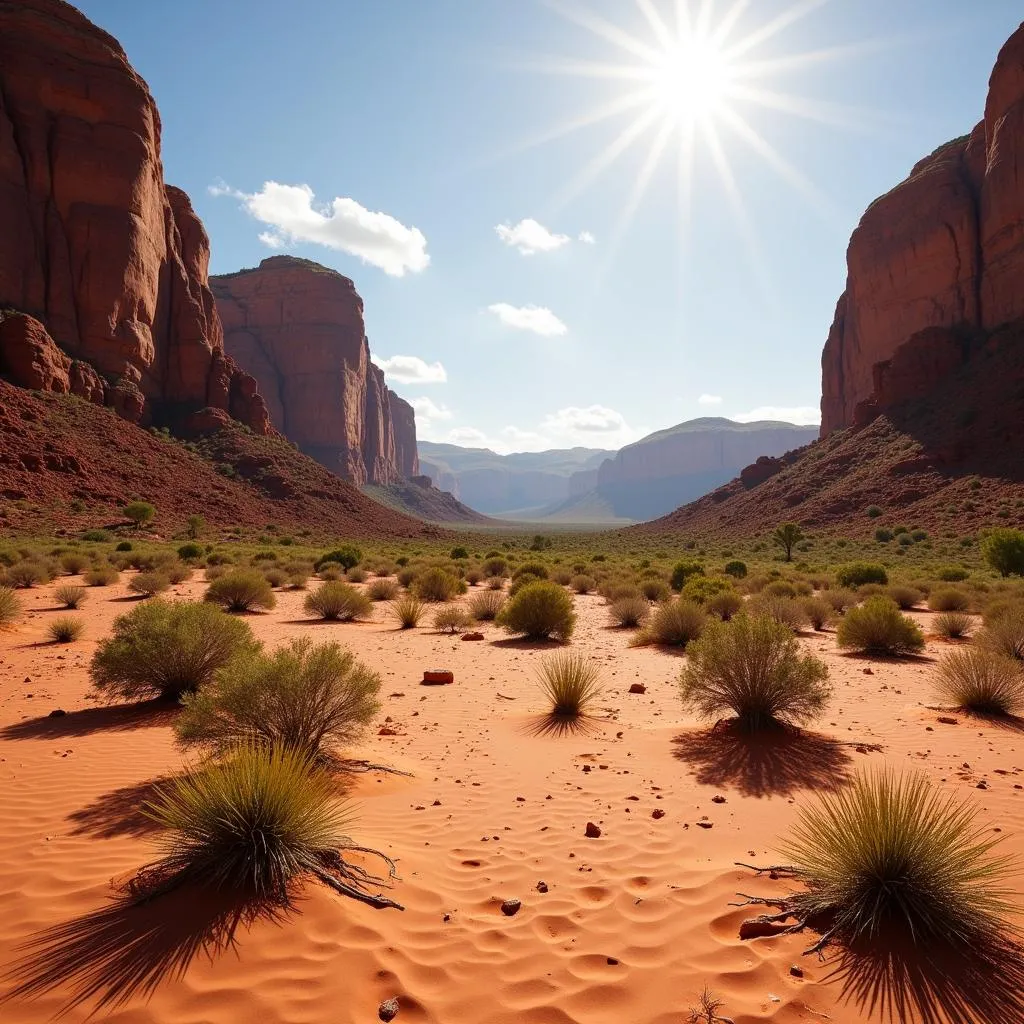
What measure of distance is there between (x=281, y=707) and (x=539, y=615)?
29.5 ft

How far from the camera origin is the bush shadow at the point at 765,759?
599 centimetres

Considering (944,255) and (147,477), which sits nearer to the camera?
(147,477)

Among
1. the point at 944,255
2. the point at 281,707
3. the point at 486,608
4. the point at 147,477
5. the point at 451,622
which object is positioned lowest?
the point at 451,622

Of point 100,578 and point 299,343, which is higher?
point 299,343

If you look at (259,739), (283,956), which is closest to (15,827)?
(259,739)

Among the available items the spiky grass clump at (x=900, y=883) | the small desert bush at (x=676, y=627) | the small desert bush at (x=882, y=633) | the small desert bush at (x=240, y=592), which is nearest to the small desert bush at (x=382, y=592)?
the small desert bush at (x=240, y=592)

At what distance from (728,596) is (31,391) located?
157ft

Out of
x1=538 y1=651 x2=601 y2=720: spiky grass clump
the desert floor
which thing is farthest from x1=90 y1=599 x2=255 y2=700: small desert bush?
x1=538 y1=651 x2=601 y2=720: spiky grass clump

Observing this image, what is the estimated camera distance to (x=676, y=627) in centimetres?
1405

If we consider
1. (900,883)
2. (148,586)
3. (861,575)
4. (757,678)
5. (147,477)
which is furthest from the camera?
(147,477)

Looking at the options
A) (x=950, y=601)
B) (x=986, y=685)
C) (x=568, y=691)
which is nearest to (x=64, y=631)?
(x=568, y=691)

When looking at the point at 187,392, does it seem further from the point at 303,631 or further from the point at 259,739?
the point at 259,739

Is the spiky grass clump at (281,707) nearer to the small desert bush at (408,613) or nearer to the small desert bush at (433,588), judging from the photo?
the small desert bush at (408,613)

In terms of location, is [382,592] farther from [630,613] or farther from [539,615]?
[630,613]
